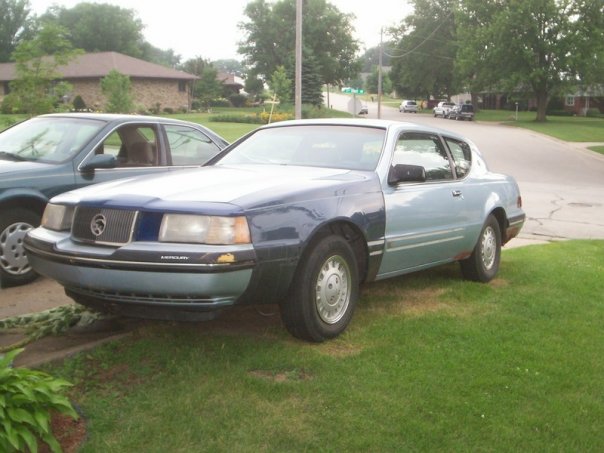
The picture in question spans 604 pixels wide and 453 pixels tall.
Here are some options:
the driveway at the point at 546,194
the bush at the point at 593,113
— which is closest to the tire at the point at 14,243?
the driveway at the point at 546,194

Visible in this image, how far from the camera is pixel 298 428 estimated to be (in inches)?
136

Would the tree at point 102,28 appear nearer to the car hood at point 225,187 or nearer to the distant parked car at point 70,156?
the distant parked car at point 70,156

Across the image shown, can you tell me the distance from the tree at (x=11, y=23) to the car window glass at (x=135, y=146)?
82.7m

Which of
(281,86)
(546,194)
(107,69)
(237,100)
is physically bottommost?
(546,194)

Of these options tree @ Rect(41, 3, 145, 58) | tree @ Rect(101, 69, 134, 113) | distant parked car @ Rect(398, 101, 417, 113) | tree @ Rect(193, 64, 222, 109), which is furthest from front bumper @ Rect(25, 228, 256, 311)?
tree @ Rect(41, 3, 145, 58)

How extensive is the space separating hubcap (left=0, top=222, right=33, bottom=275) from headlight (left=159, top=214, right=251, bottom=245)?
Answer: 2761 mm

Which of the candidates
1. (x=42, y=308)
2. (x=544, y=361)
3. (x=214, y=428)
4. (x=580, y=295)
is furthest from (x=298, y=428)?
(x=580, y=295)

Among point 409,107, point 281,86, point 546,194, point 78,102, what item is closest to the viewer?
point 546,194

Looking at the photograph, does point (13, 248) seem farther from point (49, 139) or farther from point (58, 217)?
point (58, 217)

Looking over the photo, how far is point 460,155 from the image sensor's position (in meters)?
6.77

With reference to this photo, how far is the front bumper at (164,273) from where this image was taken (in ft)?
12.7

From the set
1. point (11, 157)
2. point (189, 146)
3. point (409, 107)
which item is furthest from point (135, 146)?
point (409, 107)

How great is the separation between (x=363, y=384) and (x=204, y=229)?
1.26 m

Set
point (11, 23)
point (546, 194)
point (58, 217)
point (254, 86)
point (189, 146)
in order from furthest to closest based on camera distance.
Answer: point (254, 86), point (11, 23), point (546, 194), point (189, 146), point (58, 217)
